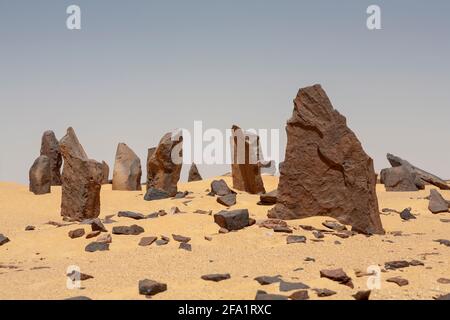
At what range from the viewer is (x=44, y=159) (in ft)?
51.5

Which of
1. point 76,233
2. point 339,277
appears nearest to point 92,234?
point 76,233

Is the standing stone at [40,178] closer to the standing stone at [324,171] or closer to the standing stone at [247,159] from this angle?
the standing stone at [247,159]

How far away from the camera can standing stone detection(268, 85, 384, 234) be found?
29.0ft

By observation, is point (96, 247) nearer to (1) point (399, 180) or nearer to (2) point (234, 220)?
(2) point (234, 220)

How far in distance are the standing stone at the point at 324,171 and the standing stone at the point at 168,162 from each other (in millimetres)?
4682

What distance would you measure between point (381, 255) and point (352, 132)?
280cm

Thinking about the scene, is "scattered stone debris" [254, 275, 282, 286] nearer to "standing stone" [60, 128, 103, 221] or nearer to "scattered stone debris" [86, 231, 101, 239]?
"scattered stone debris" [86, 231, 101, 239]

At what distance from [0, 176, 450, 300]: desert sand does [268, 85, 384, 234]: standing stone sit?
1.25ft

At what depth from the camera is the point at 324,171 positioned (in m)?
9.16

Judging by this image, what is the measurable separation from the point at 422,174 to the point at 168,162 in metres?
11.4

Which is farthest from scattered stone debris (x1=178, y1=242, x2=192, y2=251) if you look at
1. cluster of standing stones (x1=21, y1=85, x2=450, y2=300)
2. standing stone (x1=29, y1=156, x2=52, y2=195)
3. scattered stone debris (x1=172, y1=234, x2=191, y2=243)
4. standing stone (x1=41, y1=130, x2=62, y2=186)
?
standing stone (x1=41, y1=130, x2=62, y2=186)

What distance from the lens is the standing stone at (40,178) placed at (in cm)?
1521
